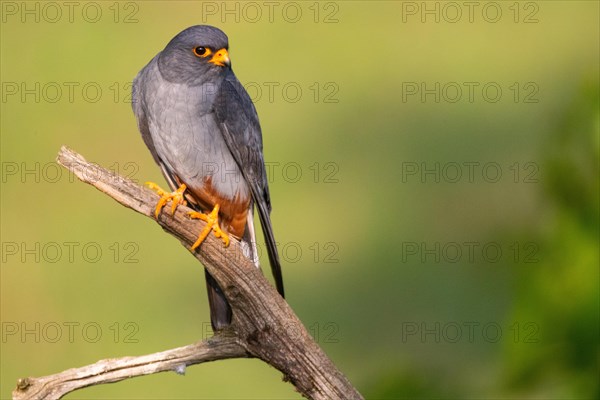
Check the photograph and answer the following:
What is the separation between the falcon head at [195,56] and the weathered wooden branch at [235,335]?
0.54m

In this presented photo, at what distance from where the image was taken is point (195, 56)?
3.97m

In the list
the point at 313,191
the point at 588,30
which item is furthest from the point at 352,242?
the point at 588,30

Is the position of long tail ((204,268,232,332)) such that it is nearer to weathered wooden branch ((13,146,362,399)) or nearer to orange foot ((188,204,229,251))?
weathered wooden branch ((13,146,362,399))

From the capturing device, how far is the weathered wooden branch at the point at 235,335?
11.9ft

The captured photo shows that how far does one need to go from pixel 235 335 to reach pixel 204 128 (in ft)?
2.63

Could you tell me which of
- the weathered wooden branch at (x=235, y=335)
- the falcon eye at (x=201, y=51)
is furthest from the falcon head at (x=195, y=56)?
the weathered wooden branch at (x=235, y=335)

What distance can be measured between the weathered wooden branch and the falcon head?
1.76ft

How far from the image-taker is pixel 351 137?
26.2 feet

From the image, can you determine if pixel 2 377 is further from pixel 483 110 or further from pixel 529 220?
pixel 483 110

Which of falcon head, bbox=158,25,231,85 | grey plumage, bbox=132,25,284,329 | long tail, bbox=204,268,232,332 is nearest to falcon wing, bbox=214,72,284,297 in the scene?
grey plumage, bbox=132,25,284,329

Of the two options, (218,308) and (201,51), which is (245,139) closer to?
(201,51)

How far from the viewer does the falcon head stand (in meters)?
3.96

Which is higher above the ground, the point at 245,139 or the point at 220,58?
the point at 220,58

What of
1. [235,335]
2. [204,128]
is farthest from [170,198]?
[235,335]
